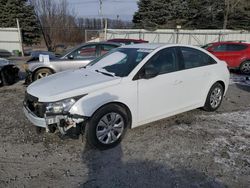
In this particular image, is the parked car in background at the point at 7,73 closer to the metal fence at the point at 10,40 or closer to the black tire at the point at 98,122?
the black tire at the point at 98,122

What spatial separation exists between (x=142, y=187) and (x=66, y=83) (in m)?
1.92

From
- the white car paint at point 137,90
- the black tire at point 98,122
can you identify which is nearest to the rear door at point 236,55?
the white car paint at point 137,90

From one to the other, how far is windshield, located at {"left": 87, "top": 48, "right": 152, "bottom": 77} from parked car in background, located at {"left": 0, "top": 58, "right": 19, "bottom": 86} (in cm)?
431

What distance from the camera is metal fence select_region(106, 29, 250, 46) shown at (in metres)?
24.0

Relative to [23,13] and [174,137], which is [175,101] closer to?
[174,137]

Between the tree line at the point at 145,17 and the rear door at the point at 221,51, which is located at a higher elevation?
the tree line at the point at 145,17

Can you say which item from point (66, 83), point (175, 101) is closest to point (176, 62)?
point (175, 101)

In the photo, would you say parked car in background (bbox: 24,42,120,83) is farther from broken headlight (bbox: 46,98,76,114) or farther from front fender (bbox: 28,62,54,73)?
broken headlight (bbox: 46,98,76,114)

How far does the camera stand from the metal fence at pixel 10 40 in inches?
842

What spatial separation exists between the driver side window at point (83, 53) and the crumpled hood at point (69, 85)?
3474mm

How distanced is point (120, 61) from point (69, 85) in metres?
1.13

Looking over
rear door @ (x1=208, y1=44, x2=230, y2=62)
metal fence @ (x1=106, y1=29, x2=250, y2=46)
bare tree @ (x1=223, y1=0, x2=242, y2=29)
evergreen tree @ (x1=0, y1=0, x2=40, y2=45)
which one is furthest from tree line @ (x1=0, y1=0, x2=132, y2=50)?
rear door @ (x1=208, y1=44, x2=230, y2=62)

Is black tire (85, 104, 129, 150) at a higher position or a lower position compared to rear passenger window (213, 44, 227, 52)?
lower

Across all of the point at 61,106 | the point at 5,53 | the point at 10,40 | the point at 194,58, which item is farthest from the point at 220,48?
the point at 10,40
